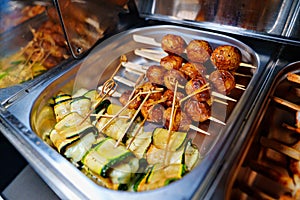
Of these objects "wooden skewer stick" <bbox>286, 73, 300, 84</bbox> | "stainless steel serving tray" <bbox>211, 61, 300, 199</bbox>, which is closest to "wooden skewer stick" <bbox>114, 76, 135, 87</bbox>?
"stainless steel serving tray" <bbox>211, 61, 300, 199</bbox>

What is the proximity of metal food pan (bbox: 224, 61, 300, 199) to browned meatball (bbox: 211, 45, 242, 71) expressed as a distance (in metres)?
0.28

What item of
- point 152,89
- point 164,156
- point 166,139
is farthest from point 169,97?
point 164,156

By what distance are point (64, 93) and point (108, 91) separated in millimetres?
378

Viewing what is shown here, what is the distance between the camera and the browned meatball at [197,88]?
62.5 inches

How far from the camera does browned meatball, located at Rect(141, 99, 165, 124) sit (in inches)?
62.8

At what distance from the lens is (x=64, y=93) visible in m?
1.89

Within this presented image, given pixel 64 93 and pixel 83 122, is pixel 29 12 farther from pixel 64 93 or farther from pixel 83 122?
pixel 83 122

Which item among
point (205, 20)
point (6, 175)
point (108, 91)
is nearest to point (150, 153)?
point (108, 91)

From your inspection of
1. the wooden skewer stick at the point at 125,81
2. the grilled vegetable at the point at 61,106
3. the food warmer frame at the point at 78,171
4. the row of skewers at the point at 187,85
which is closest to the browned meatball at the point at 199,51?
the row of skewers at the point at 187,85

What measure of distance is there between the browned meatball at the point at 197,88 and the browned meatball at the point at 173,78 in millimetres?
78

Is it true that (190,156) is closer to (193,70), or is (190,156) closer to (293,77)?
(193,70)

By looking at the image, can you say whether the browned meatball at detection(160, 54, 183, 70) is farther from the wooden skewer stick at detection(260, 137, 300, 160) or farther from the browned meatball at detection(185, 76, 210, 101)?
the wooden skewer stick at detection(260, 137, 300, 160)

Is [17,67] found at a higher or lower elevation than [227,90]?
lower

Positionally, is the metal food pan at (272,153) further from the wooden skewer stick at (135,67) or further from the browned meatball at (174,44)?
the wooden skewer stick at (135,67)
